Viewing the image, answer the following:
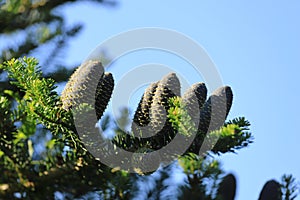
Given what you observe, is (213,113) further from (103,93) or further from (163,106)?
(103,93)

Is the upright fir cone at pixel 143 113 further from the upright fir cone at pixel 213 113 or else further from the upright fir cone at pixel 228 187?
the upright fir cone at pixel 228 187

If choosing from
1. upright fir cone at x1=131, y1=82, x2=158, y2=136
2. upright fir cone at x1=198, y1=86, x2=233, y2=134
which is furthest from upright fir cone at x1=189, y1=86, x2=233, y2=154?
upright fir cone at x1=131, y1=82, x2=158, y2=136

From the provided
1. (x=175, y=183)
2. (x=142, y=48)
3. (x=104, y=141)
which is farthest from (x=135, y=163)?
(x=142, y=48)

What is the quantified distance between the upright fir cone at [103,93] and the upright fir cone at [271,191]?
339 mm

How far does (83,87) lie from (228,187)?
359 millimetres

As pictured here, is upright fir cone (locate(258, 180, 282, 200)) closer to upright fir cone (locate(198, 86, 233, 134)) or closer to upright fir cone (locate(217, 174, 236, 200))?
upright fir cone (locate(217, 174, 236, 200))

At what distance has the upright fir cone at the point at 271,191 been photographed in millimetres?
875

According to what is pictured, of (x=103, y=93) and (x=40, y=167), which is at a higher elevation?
(x=103, y=93)

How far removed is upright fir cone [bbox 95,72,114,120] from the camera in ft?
3.57

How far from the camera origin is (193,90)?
111 cm

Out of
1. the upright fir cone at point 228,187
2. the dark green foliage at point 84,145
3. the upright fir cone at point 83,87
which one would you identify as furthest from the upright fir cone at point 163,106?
the upright fir cone at point 228,187

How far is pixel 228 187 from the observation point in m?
0.85

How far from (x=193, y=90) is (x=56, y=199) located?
0.37 m

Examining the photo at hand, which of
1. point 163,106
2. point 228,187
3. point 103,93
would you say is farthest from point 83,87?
point 228,187
